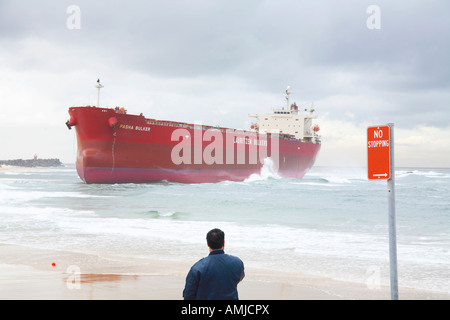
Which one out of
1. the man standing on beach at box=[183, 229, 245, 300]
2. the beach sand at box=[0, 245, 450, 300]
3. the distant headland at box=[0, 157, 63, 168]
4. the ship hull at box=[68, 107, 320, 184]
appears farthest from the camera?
the distant headland at box=[0, 157, 63, 168]

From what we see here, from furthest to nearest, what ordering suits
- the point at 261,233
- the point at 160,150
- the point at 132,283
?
the point at 160,150 < the point at 261,233 < the point at 132,283

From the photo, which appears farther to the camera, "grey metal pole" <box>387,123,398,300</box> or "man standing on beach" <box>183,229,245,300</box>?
"grey metal pole" <box>387,123,398,300</box>

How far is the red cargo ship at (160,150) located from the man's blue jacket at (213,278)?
25.0 m

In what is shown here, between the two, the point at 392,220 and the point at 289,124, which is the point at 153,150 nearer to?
the point at 289,124

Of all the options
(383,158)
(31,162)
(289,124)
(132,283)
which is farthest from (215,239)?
(31,162)

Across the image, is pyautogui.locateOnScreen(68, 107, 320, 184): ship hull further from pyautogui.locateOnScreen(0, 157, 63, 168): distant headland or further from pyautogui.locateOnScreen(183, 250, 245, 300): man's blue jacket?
pyautogui.locateOnScreen(0, 157, 63, 168): distant headland

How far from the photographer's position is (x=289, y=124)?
154 ft

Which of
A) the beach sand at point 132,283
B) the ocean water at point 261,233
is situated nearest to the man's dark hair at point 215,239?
the beach sand at point 132,283

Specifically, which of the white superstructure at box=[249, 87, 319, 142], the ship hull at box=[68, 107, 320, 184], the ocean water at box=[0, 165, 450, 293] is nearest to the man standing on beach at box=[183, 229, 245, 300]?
the ocean water at box=[0, 165, 450, 293]

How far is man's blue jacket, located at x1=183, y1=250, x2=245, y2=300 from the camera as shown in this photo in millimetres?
2961

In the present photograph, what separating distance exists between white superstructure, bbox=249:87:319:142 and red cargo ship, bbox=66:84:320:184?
23.6 ft

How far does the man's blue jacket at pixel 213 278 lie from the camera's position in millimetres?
2961

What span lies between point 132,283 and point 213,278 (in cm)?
309
